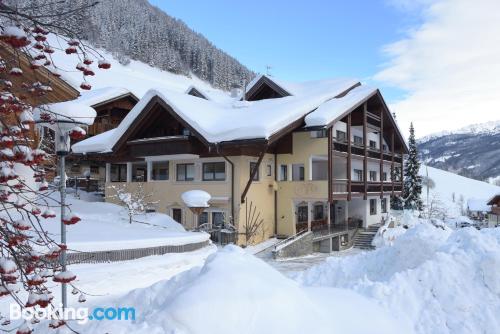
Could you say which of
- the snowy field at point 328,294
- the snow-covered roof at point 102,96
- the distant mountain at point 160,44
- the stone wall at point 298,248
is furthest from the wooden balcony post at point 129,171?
the distant mountain at point 160,44

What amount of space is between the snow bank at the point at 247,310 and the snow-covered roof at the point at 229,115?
13.8 metres

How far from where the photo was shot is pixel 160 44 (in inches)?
4183

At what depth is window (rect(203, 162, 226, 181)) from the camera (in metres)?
23.5

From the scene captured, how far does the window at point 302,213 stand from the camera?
26.5m

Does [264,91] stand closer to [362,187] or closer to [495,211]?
[362,187]

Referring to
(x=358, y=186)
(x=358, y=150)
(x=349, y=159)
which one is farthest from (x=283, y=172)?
(x=358, y=150)

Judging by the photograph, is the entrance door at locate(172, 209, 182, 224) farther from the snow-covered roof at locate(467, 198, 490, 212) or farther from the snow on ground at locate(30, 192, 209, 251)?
the snow-covered roof at locate(467, 198, 490, 212)

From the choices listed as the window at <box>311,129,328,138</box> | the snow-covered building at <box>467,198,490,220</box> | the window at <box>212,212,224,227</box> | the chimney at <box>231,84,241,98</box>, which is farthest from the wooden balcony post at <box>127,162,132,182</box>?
the snow-covered building at <box>467,198,490,220</box>

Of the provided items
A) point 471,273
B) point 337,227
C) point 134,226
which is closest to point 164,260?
point 134,226

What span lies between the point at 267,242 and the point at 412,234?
1193cm

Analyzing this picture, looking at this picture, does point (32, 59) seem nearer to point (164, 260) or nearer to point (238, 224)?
point (164, 260)

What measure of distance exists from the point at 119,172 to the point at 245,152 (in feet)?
36.1

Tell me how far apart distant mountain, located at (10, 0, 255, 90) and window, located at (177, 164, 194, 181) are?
224ft

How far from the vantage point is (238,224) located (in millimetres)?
22531
